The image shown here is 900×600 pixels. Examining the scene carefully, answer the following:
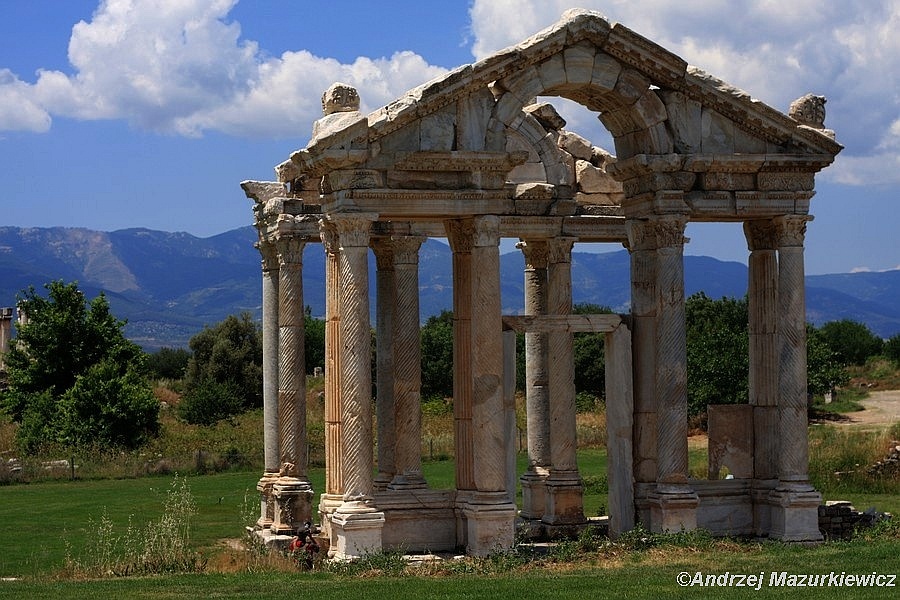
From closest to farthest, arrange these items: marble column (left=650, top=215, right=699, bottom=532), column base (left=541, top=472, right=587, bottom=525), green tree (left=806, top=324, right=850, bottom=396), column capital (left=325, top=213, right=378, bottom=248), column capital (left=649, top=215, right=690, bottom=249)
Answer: column capital (left=325, top=213, right=378, bottom=248) → marble column (left=650, top=215, right=699, bottom=532) → column capital (left=649, top=215, right=690, bottom=249) → column base (left=541, top=472, right=587, bottom=525) → green tree (left=806, top=324, right=850, bottom=396)

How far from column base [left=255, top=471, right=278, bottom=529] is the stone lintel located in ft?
23.6

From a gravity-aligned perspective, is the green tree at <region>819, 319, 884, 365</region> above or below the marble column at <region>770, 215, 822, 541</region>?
above

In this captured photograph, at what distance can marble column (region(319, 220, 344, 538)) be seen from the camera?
22.5 m

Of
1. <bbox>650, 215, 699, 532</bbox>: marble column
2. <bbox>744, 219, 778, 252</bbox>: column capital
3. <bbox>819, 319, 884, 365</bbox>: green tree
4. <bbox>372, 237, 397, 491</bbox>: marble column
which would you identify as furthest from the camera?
<bbox>819, 319, 884, 365</bbox>: green tree

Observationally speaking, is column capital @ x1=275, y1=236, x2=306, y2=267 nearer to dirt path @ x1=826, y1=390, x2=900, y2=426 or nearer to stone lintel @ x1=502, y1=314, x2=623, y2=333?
stone lintel @ x1=502, y1=314, x2=623, y2=333

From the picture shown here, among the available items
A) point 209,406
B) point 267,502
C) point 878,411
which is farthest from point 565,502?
point 878,411

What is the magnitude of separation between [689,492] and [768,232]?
490cm

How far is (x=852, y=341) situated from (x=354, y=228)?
76.9 m

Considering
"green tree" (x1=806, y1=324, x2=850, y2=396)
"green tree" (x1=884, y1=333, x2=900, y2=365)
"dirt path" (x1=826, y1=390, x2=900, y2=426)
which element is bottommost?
"dirt path" (x1=826, y1=390, x2=900, y2=426)

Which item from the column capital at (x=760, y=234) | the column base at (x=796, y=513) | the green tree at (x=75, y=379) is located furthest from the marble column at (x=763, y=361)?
the green tree at (x=75, y=379)

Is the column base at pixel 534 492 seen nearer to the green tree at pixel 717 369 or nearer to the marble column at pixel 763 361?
the marble column at pixel 763 361

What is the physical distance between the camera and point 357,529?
71.7ft

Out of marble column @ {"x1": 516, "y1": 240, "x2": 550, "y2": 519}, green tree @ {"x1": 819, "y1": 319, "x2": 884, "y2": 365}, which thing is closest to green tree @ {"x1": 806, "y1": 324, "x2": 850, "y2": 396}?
green tree @ {"x1": 819, "y1": 319, "x2": 884, "y2": 365}

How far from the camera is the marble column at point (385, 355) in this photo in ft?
87.6
